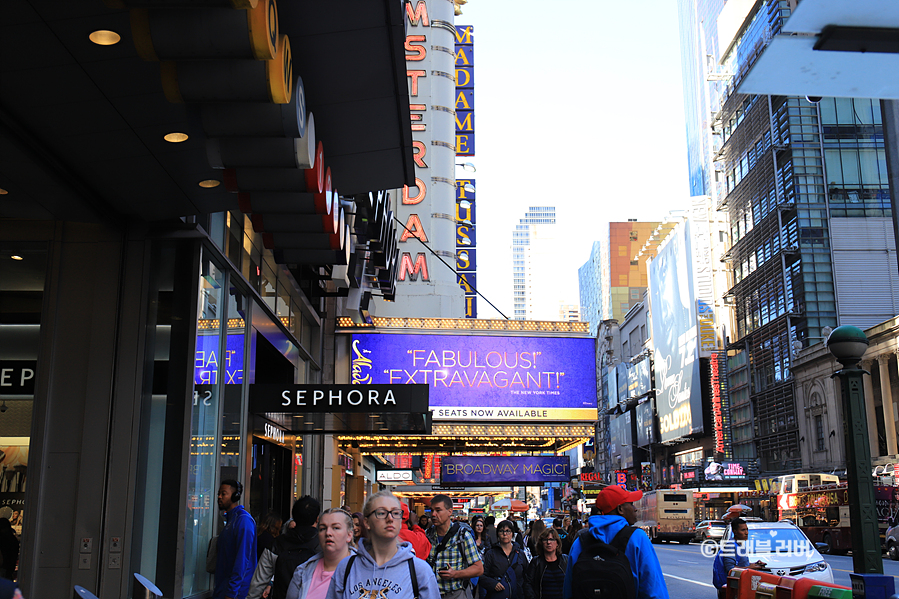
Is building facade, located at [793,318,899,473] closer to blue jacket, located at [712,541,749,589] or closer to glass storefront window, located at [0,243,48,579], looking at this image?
blue jacket, located at [712,541,749,589]

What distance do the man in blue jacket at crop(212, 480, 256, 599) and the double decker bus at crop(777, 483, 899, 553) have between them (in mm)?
33630

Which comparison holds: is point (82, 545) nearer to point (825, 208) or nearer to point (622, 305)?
point (825, 208)

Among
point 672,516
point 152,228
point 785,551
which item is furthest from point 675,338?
point 152,228

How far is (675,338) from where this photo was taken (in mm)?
114500

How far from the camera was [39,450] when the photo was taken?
9.24 m

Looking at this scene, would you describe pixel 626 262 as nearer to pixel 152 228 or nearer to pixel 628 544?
pixel 152 228

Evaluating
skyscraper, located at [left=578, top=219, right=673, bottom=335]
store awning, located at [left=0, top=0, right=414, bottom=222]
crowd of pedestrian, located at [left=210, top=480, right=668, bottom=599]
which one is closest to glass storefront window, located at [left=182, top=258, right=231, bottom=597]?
crowd of pedestrian, located at [left=210, top=480, right=668, bottom=599]

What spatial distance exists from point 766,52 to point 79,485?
8393 mm

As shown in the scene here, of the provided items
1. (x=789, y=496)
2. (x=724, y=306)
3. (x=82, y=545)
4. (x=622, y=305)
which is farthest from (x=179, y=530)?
(x=622, y=305)

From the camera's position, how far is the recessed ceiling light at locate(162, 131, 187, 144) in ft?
25.4

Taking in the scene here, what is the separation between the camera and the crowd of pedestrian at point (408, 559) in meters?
4.62

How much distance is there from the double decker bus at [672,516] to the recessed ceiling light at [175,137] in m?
53.2

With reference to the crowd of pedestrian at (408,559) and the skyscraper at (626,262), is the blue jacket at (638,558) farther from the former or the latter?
the skyscraper at (626,262)

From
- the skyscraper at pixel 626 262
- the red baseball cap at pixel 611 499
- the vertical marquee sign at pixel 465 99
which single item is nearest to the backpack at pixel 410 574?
the red baseball cap at pixel 611 499
